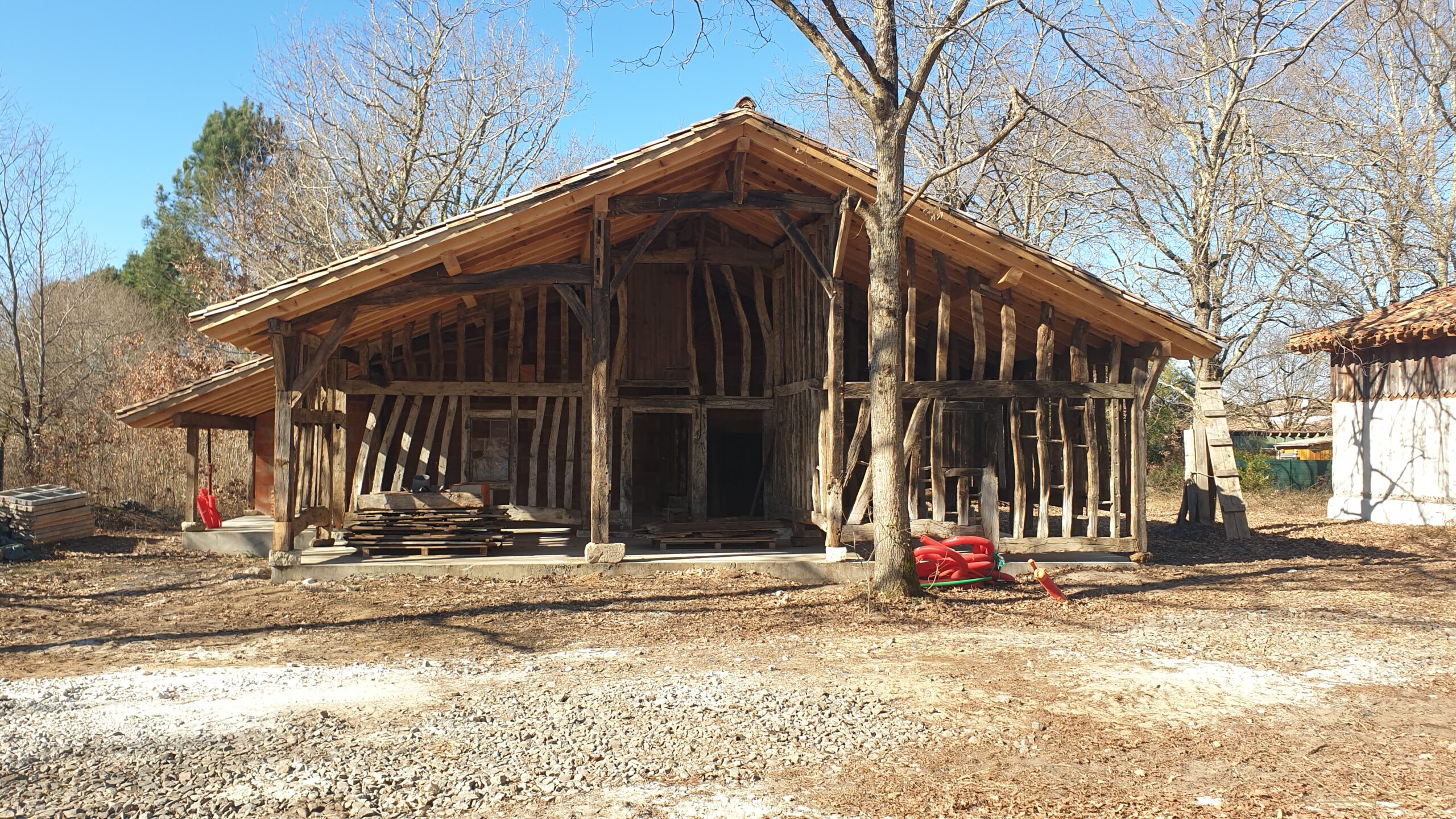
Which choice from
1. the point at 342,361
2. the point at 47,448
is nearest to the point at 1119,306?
the point at 342,361

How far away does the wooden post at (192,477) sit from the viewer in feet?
53.4

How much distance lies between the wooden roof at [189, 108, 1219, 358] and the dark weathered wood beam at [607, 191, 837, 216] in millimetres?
170

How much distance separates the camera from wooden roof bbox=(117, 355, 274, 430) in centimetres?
1455

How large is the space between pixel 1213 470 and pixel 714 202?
972cm

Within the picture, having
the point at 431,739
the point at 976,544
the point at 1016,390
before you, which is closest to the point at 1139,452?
the point at 1016,390

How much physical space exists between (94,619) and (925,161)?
1883 centimetres

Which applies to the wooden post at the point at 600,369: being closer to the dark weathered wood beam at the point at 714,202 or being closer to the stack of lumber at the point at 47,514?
the dark weathered wood beam at the point at 714,202

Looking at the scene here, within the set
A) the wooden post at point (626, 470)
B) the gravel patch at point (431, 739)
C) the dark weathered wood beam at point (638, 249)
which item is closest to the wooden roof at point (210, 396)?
the wooden post at point (626, 470)

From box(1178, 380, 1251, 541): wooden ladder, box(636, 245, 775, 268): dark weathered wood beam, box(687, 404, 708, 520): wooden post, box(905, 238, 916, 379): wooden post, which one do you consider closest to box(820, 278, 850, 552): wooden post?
box(905, 238, 916, 379): wooden post

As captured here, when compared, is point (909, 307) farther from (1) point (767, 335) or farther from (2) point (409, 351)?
(2) point (409, 351)

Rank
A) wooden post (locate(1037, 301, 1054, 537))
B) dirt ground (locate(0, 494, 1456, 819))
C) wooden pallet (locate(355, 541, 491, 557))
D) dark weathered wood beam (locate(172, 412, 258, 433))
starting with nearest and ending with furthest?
dirt ground (locate(0, 494, 1456, 819)) < wooden pallet (locate(355, 541, 491, 557)) < wooden post (locate(1037, 301, 1054, 537)) < dark weathered wood beam (locate(172, 412, 258, 433))

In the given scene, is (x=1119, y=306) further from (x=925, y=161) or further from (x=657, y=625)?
(x=925, y=161)

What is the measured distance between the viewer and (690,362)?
598 inches

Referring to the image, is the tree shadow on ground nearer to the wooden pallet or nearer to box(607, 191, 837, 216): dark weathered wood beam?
box(607, 191, 837, 216): dark weathered wood beam
